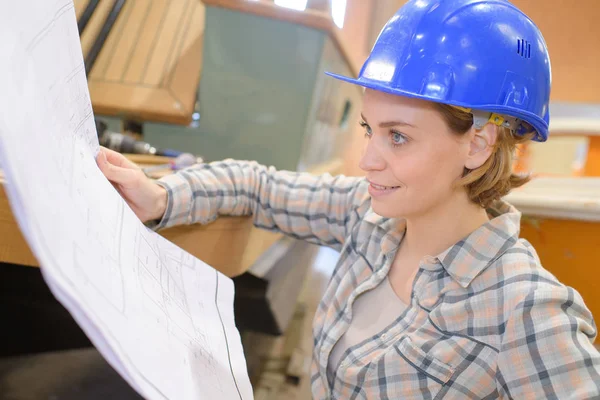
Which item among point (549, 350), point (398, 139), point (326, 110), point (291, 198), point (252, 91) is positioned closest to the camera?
point (549, 350)

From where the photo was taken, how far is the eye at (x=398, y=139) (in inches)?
21.6

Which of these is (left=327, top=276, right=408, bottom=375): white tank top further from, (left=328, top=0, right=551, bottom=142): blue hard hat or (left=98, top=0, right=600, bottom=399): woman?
(left=328, top=0, right=551, bottom=142): blue hard hat

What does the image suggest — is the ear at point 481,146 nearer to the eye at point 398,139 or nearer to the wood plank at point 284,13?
the eye at point 398,139

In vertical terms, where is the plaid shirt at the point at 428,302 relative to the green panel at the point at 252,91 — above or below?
below

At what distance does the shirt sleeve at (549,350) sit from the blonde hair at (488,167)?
0.16m

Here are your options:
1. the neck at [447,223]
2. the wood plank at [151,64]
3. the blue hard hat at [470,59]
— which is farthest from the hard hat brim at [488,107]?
the wood plank at [151,64]

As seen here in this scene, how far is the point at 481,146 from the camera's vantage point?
0.57 metres

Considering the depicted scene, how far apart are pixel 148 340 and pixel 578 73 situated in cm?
222

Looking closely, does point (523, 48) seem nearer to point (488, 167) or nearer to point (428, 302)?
point (488, 167)

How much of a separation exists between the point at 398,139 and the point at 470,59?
120mm

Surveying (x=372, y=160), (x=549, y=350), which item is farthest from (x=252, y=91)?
(x=549, y=350)

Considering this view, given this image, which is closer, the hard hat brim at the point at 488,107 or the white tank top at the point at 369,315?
the hard hat brim at the point at 488,107

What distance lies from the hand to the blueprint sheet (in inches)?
3.7

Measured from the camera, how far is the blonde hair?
1.75 ft
